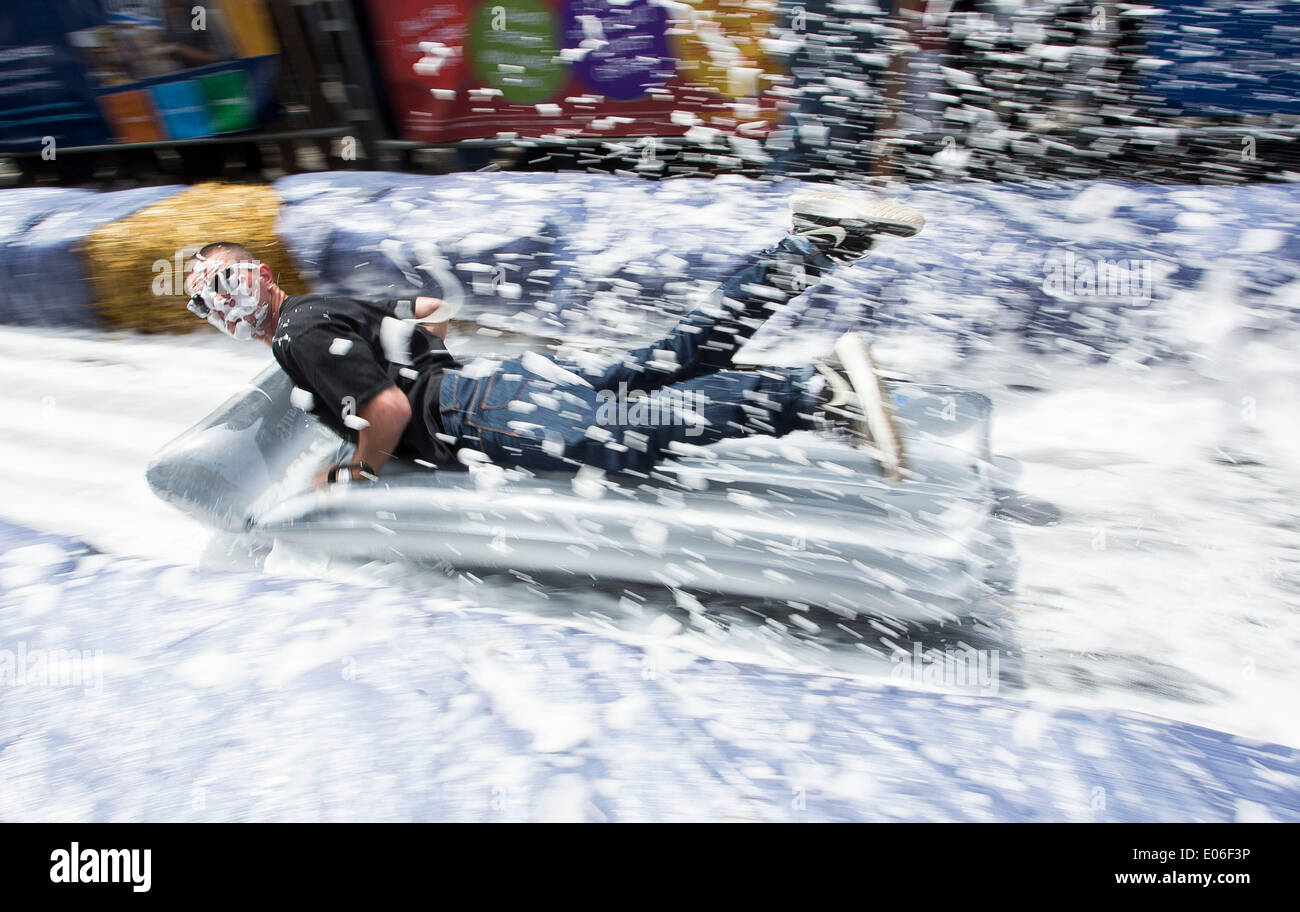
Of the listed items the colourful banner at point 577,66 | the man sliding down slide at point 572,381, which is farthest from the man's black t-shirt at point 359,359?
the colourful banner at point 577,66

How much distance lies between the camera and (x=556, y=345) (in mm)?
2541

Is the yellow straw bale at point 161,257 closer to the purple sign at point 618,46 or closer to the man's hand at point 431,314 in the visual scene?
the man's hand at point 431,314

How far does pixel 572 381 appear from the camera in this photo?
165 centimetres

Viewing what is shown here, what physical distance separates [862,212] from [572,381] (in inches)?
24.9

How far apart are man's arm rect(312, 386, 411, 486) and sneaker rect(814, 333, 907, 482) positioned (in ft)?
2.59

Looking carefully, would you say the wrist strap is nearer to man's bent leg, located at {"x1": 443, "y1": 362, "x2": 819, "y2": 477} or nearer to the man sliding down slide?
the man sliding down slide

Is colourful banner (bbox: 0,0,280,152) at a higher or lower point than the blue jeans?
higher

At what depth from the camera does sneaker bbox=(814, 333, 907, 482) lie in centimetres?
152

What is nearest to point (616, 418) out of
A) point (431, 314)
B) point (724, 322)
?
point (724, 322)

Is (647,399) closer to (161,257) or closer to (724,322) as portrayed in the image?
(724,322)

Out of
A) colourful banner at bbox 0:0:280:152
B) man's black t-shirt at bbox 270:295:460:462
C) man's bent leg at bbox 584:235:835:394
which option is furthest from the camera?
colourful banner at bbox 0:0:280:152

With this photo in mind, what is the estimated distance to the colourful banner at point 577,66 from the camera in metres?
3.09

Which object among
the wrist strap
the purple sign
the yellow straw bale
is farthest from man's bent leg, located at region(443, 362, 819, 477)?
the purple sign
